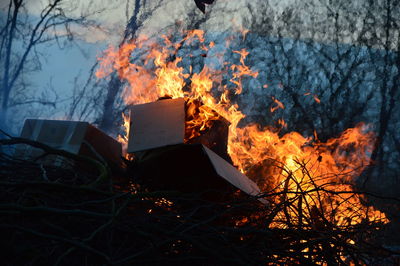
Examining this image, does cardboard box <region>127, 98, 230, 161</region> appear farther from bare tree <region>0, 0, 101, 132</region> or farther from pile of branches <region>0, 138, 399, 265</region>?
bare tree <region>0, 0, 101, 132</region>

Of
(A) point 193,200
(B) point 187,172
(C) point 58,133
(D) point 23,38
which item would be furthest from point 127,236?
(D) point 23,38

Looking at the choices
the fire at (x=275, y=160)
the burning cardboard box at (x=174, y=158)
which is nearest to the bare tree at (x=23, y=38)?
the fire at (x=275, y=160)

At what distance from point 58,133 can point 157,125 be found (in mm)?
963

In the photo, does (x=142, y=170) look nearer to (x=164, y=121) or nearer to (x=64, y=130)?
(x=164, y=121)

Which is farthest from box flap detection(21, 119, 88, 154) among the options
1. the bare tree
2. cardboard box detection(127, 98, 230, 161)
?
the bare tree

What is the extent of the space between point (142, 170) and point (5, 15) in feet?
27.9

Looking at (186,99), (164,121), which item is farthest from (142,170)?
(186,99)

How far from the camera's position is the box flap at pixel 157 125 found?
3.02 metres

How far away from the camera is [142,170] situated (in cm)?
286

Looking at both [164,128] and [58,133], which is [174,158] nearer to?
[164,128]

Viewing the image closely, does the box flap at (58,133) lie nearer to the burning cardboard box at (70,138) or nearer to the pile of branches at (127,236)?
the burning cardboard box at (70,138)

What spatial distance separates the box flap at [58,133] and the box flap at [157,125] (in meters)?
0.47

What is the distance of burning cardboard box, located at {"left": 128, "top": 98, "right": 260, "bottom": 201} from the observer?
2684 mm

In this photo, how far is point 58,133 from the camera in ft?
11.1
